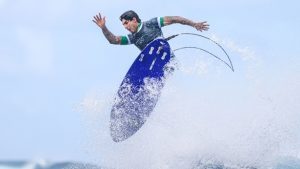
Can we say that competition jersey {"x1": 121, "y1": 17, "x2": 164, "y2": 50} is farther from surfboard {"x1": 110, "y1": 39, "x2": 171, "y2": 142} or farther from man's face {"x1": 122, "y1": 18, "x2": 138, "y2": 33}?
surfboard {"x1": 110, "y1": 39, "x2": 171, "y2": 142}

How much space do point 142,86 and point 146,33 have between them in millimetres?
1258

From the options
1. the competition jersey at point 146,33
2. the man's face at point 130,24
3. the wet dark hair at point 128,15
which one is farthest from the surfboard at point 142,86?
the wet dark hair at point 128,15

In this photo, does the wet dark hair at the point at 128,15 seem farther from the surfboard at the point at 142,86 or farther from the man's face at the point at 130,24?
the surfboard at the point at 142,86

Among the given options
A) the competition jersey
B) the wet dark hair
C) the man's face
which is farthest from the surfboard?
the wet dark hair

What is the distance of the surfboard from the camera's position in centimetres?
987

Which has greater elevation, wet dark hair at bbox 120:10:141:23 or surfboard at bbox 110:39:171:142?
wet dark hair at bbox 120:10:141:23

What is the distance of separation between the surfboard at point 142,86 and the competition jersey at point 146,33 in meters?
0.26

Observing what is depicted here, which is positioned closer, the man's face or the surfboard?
the man's face

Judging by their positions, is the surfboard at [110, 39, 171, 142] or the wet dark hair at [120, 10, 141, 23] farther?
Answer: the surfboard at [110, 39, 171, 142]

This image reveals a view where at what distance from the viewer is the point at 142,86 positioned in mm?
10000

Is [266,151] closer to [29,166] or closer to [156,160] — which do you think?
[156,160]

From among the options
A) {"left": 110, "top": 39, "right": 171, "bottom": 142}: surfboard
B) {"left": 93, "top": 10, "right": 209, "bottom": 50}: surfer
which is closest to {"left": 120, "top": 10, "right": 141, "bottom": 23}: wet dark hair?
{"left": 93, "top": 10, "right": 209, "bottom": 50}: surfer

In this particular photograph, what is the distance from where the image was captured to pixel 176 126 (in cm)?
1162

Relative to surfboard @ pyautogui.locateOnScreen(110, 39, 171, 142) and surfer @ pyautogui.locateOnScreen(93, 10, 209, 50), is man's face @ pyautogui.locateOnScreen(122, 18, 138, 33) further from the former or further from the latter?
surfboard @ pyautogui.locateOnScreen(110, 39, 171, 142)
